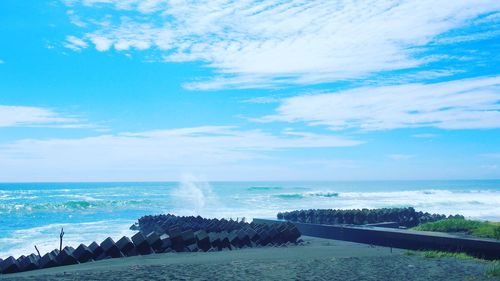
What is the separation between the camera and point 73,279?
11.0 meters

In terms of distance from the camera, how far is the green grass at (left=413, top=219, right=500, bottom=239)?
16.5 metres

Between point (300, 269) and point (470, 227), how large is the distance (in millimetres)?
8945

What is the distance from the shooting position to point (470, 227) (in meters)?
18.2

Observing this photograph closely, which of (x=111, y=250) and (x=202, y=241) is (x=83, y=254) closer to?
(x=111, y=250)

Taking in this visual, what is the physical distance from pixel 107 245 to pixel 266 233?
6.48 m

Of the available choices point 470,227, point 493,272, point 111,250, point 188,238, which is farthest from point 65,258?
point 470,227

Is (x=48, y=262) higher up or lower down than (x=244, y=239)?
lower down

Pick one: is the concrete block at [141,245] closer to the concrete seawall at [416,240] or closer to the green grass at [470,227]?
the concrete seawall at [416,240]

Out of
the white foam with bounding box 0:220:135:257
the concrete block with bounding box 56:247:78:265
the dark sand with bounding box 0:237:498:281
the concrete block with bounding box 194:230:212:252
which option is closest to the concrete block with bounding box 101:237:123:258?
the dark sand with bounding box 0:237:498:281

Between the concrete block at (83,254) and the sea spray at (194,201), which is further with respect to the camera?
the sea spray at (194,201)

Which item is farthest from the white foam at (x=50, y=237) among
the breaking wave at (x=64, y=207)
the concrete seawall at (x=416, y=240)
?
the breaking wave at (x=64, y=207)

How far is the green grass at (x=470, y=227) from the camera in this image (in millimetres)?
16531

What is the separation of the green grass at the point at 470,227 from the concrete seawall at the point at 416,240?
1058mm

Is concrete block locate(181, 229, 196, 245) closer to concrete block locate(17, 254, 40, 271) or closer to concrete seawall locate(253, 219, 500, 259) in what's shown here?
concrete block locate(17, 254, 40, 271)
